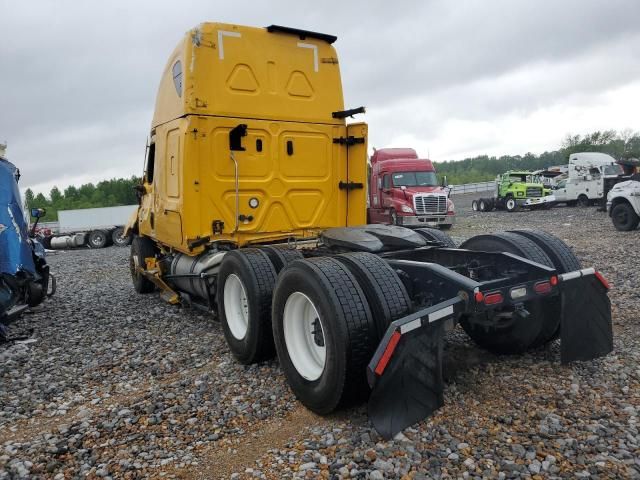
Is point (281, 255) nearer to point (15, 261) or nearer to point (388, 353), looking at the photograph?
point (388, 353)

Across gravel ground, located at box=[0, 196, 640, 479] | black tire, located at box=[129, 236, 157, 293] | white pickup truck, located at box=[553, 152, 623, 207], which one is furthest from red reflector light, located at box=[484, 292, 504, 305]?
white pickup truck, located at box=[553, 152, 623, 207]

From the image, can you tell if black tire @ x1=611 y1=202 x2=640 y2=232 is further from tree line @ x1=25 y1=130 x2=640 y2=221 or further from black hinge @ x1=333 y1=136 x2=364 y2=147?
tree line @ x1=25 y1=130 x2=640 y2=221

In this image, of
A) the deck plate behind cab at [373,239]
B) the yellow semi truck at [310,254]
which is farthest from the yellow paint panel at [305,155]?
the deck plate behind cab at [373,239]

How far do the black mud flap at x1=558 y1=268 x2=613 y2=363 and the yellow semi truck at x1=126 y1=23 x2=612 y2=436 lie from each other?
1cm

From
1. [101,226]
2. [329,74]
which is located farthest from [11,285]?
[101,226]

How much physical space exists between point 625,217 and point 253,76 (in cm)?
1284

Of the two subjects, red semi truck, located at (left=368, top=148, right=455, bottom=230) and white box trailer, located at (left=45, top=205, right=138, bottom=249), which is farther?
white box trailer, located at (left=45, top=205, right=138, bottom=249)

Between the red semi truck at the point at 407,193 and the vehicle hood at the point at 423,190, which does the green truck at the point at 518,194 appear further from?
the vehicle hood at the point at 423,190

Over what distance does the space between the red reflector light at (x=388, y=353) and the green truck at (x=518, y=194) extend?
25.5 meters

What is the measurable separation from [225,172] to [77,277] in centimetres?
739

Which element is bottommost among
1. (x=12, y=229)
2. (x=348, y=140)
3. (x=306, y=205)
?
(x=12, y=229)

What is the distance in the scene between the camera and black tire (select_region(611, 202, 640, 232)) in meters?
14.2

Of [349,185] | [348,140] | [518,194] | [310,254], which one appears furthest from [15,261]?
[518,194]

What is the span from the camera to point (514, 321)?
4.12 metres
